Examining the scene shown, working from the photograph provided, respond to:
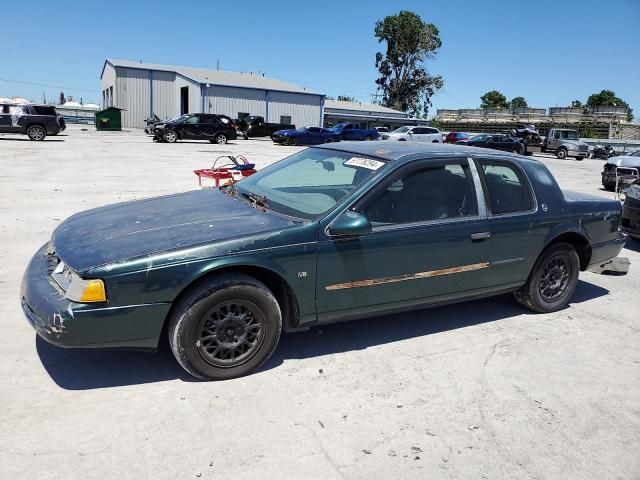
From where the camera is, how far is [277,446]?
108 inches

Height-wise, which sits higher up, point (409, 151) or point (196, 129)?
point (196, 129)

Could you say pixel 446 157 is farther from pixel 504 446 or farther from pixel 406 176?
pixel 504 446

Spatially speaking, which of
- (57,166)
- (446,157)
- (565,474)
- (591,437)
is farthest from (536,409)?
(57,166)

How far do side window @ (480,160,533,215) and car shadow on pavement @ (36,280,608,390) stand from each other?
1.05 metres

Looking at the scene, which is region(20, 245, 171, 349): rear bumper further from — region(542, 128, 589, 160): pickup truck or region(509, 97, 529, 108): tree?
region(509, 97, 529, 108): tree

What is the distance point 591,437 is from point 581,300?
8.92 feet

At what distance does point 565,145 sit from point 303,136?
54.9ft

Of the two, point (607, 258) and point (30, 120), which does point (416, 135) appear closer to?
point (30, 120)

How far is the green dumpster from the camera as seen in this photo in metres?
37.7

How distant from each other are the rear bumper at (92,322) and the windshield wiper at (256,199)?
1.15 m

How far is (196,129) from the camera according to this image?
28.5m

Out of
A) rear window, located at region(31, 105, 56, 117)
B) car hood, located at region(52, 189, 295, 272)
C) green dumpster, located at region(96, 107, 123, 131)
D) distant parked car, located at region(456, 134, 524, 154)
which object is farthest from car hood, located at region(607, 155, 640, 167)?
green dumpster, located at region(96, 107, 123, 131)

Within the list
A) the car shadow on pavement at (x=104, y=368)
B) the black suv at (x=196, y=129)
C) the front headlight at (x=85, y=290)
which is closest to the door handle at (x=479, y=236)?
the car shadow on pavement at (x=104, y=368)

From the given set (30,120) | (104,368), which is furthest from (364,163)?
(30,120)
